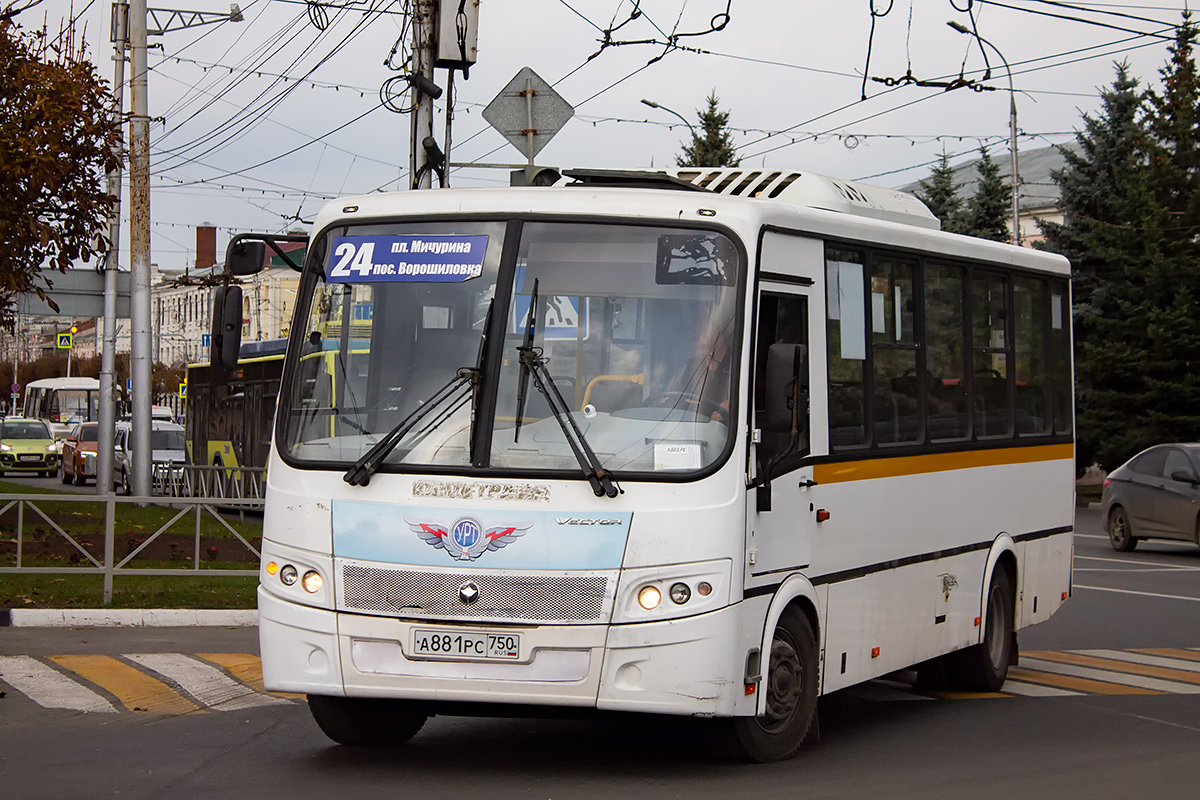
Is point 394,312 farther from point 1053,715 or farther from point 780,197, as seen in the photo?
point 1053,715

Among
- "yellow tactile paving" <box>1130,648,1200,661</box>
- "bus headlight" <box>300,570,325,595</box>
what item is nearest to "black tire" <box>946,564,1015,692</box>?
"yellow tactile paving" <box>1130,648,1200,661</box>

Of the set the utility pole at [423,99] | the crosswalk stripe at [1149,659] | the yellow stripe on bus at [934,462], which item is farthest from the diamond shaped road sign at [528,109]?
the crosswalk stripe at [1149,659]

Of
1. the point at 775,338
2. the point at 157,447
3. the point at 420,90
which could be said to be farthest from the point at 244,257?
the point at 157,447

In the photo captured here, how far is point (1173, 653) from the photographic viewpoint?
518 inches

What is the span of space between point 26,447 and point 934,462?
48683 mm

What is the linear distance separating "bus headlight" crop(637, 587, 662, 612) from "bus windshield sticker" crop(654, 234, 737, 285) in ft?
4.65

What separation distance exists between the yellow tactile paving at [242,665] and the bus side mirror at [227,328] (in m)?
2.86

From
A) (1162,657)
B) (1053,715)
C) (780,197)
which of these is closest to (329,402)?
(780,197)

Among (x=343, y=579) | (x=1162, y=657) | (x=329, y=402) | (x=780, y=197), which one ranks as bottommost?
(x=1162, y=657)

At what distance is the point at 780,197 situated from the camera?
31.9 ft

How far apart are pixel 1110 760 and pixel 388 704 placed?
141 inches

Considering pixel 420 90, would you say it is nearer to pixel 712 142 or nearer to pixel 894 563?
pixel 894 563

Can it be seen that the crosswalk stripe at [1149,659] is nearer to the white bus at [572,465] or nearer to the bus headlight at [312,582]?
the white bus at [572,465]

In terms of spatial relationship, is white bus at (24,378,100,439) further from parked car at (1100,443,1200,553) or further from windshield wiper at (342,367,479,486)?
windshield wiper at (342,367,479,486)
